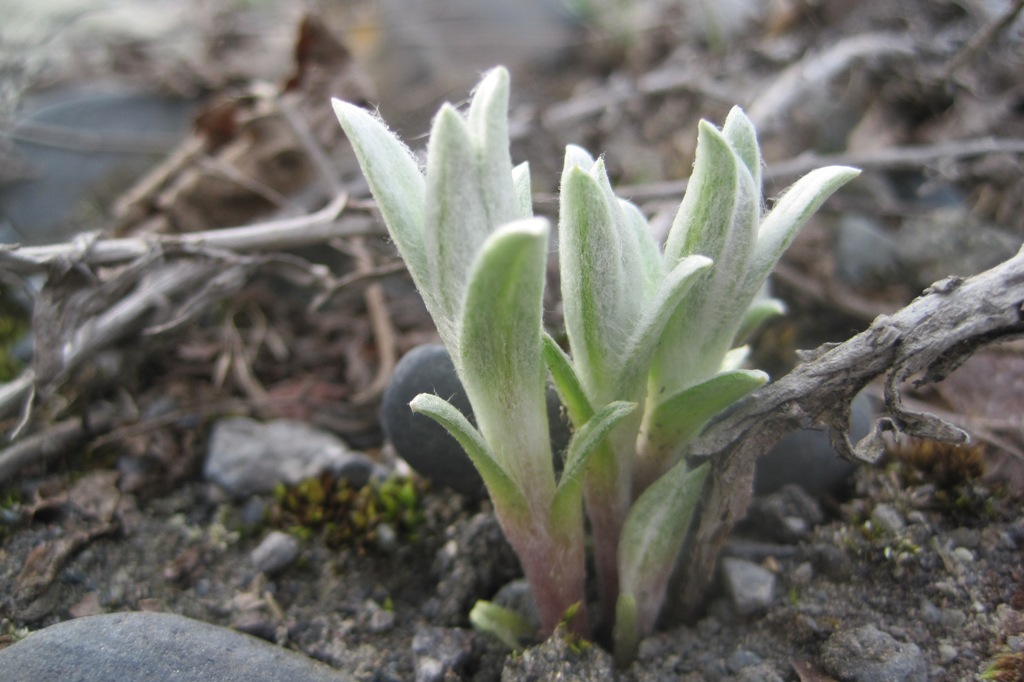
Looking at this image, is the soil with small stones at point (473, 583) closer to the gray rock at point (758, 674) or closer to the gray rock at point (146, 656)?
the gray rock at point (758, 674)

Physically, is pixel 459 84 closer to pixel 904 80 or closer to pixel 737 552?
pixel 904 80

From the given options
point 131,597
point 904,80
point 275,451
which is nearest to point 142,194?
point 275,451

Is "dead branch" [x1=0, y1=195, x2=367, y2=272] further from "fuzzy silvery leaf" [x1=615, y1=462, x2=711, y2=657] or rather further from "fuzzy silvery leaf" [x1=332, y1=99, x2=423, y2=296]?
"fuzzy silvery leaf" [x1=615, y1=462, x2=711, y2=657]

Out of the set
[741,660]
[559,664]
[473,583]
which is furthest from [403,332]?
[741,660]

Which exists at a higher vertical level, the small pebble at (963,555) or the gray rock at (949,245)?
the gray rock at (949,245)

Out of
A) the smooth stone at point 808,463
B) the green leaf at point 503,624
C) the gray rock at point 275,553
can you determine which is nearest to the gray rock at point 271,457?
the gray rock at point 275,553

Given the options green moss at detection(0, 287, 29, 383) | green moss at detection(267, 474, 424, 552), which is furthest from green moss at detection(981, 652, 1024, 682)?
green moss at detection(0, 287, 29, 383)
